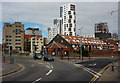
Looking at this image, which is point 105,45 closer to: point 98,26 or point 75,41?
point 75,41

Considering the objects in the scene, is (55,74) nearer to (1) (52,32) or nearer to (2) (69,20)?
(2) (69,20)

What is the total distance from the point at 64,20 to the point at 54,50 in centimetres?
7260

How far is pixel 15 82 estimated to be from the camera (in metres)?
11.6

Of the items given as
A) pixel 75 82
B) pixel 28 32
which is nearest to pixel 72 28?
pixel 28 32

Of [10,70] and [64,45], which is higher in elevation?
[64,45]

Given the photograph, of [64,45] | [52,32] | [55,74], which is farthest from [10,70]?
[52,32]

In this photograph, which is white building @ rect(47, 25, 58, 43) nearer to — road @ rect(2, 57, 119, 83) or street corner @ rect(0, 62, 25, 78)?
road @ rect(2, 57, 119, 83)

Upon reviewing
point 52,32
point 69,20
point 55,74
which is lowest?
point 55,74

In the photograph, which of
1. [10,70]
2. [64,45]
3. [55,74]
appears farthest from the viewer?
[64,45]

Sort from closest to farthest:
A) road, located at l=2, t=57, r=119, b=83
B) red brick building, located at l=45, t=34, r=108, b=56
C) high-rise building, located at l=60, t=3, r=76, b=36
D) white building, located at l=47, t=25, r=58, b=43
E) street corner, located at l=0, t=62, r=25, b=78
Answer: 1. road, located at l=2, t=57, r=119, b=83
2. street corner, located at l=0, t=62, r=25, b=78
3. red brick building, located at l=45, t=34, r=108, b=56
4. high-rise building, located at l=60, t=3, r=76, b=36
5. white building, located at l=47, t=25, r=58, b=43

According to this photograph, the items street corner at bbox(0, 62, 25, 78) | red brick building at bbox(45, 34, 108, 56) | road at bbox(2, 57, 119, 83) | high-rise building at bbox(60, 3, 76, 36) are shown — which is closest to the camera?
road at bbox(2, 57, 119, 83)

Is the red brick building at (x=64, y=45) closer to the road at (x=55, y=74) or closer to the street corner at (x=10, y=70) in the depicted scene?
the road at (x=55, y=74)

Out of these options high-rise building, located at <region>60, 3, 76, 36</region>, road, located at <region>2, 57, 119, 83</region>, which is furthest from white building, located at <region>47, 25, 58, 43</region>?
road, located at <region>2, 57, 119, 83</region>

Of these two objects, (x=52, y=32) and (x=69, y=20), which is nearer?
(x=69, y=20)
